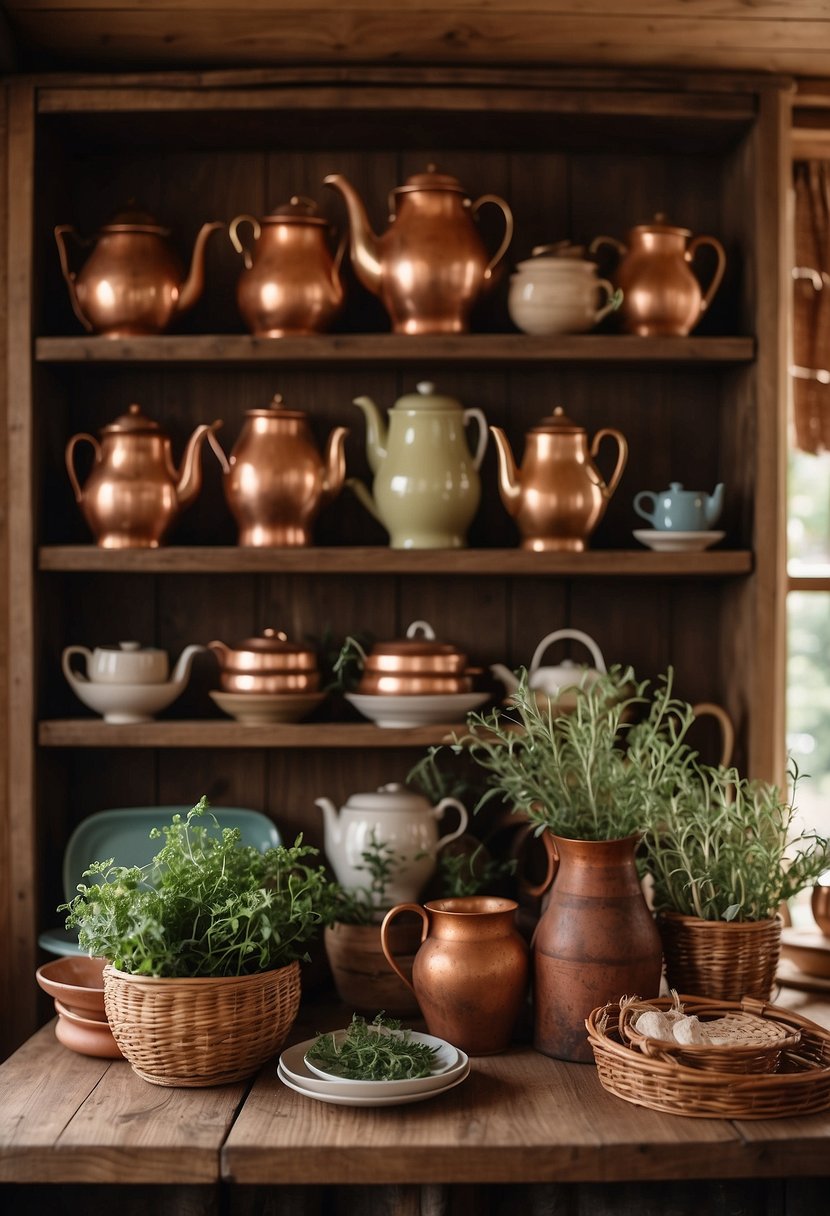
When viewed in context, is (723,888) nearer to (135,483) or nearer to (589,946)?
(589,946)

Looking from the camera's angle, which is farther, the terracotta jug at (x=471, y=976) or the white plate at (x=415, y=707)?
the white plate at (x=415, y=707)

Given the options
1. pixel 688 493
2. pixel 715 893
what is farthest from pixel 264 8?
pixel 715 893

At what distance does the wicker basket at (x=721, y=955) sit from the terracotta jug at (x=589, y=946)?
0.09 metres

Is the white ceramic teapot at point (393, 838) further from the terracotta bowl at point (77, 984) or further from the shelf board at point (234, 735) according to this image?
the terracotta bowl at point (77, 984)

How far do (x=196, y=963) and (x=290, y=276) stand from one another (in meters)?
1.10

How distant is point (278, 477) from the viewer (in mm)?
2031

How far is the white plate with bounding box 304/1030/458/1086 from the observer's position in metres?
1.50

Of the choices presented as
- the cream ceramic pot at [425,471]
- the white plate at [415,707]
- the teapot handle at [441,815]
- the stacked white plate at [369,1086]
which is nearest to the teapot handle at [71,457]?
the cream ceramic pot at [425,471]

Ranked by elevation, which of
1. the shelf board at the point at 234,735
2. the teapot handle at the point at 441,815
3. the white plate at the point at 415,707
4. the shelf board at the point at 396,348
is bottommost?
the teapot handle at the point at 441,815

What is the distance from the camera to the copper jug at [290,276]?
2.03 meters

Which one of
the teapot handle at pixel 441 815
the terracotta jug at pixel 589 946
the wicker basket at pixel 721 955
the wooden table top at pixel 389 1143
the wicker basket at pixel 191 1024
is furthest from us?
the teapot handle at pixel 441 815

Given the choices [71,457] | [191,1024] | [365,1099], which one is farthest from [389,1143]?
[71,457]

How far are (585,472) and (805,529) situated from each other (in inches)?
23.2

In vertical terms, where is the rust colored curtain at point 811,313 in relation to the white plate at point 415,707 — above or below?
above
